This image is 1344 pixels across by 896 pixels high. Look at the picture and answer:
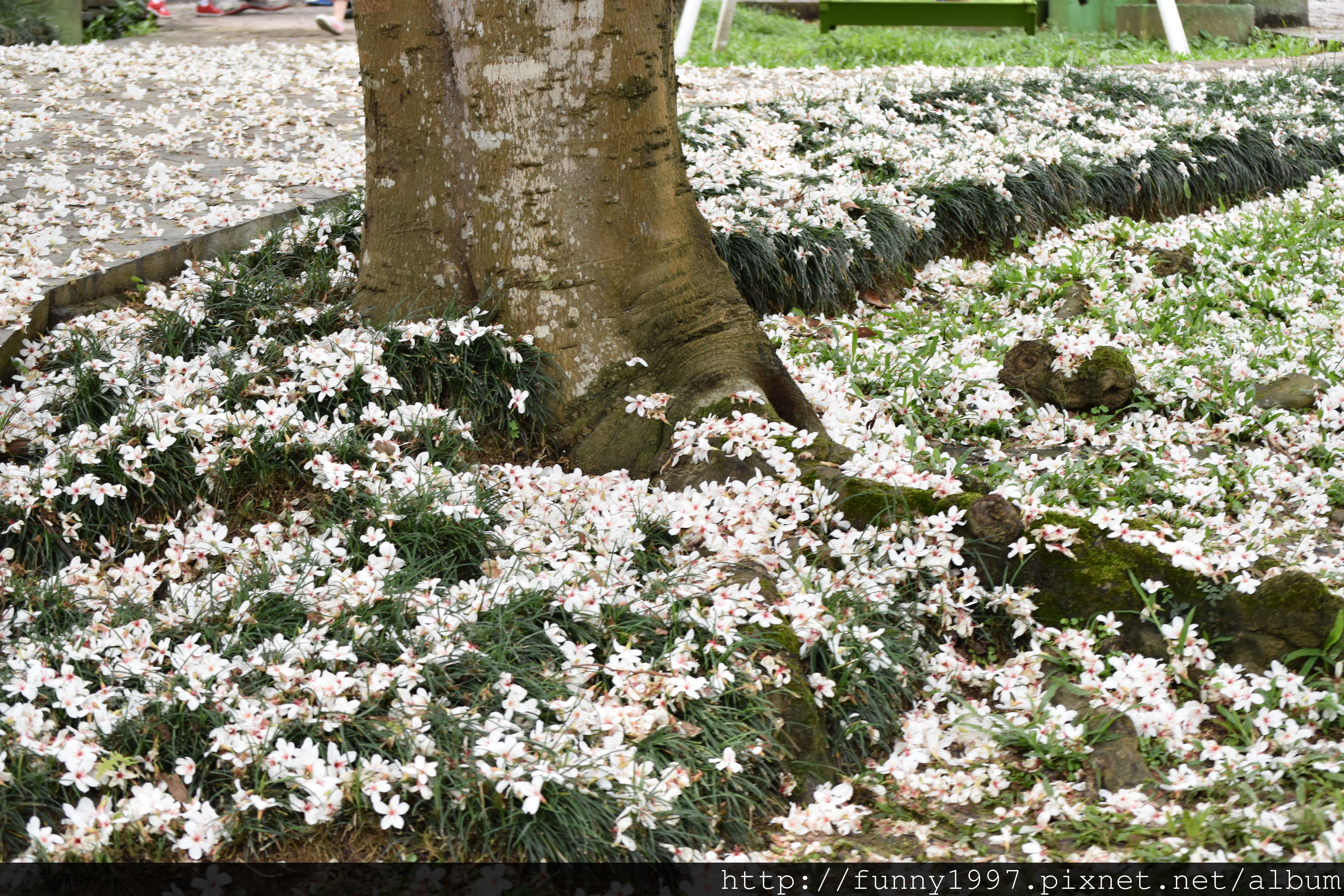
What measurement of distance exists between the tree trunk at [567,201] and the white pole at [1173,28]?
27.5 feet

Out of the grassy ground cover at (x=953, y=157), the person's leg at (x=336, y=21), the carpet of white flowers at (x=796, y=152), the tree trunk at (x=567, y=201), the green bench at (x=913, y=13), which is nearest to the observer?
the tree trunk at (x=567, y=201)

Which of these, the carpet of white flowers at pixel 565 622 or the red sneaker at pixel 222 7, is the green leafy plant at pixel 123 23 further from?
the carpet of white flowers at pixel 565 622

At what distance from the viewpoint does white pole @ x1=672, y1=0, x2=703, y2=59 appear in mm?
9695

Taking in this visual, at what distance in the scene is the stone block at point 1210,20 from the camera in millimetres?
11719

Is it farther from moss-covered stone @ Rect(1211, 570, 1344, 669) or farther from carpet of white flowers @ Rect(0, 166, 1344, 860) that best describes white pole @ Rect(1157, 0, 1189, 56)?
moss-covered stone @ Rect(1211, 570, 1344, 669)

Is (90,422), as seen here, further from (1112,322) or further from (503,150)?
(1112,322)

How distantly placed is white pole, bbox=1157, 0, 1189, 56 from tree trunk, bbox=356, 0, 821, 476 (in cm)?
839

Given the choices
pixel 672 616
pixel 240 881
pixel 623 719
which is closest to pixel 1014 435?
pixel 672 616

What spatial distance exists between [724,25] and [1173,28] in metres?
4.22

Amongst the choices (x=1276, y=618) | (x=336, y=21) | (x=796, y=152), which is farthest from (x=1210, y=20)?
(x=1276, y=618)

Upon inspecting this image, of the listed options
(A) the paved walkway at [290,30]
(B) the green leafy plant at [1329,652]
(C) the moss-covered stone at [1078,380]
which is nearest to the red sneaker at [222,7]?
(A) the paved walkway at [290,30]

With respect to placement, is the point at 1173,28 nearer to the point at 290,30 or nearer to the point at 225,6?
the point at 290,30

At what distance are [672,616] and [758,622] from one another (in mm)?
199

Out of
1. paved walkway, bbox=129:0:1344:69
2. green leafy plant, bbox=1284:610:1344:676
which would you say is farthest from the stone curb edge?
paved walkway, bbox=129:0:1344:69
